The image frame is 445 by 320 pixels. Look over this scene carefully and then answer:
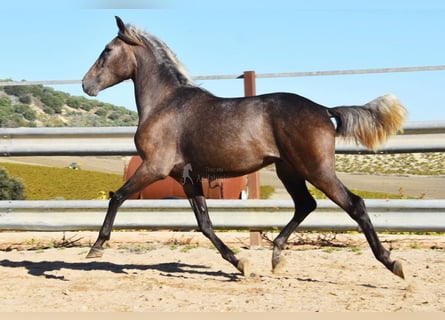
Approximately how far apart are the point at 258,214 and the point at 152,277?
1786 millimetres

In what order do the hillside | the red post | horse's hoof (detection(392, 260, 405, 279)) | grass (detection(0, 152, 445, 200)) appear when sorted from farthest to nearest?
grass (detection(0, 152, 445, 200)), the hillside, the red post, horse's hoof (detection(392, 260, 405, 279))

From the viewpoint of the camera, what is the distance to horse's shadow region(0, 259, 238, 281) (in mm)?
5939

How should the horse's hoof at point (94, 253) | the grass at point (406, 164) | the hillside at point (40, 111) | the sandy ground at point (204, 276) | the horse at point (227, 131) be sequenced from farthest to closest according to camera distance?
the grass at point (406, 164), the hillside at point (40, 111), the horse's hoof at point (94, 253), the horse at point (227, 131), the sandy ground at point (204, 276)

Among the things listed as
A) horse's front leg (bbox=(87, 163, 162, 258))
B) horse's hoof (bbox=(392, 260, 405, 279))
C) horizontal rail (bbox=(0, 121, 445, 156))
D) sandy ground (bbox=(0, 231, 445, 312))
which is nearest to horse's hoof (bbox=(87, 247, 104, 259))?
horse's front leg (bbox=(87, 163, 162, 258))

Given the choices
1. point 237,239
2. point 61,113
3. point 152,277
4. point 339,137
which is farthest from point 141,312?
point 61,113

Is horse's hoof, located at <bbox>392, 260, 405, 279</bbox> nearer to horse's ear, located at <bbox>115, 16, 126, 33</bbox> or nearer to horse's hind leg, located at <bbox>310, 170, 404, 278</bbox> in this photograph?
horse's hind leg, located at <bbox>310, 170, 404, 278</bbox>

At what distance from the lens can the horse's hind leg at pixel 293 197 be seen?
5.91 m

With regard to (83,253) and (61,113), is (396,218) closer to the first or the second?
(83,253)

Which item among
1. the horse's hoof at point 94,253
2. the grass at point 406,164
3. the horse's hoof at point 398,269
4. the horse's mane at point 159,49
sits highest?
the horse's mane at point 159,49

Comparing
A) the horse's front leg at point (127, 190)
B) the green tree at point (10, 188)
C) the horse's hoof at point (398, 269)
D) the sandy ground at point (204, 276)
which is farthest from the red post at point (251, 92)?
the green tree at point (10, 188)

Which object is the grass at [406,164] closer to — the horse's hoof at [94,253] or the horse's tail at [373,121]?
the horse's tail at [373,121]

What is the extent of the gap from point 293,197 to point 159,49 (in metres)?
2.01

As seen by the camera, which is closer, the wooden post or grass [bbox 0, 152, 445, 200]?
the wooden post

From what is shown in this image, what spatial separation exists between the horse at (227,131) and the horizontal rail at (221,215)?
97 cm
